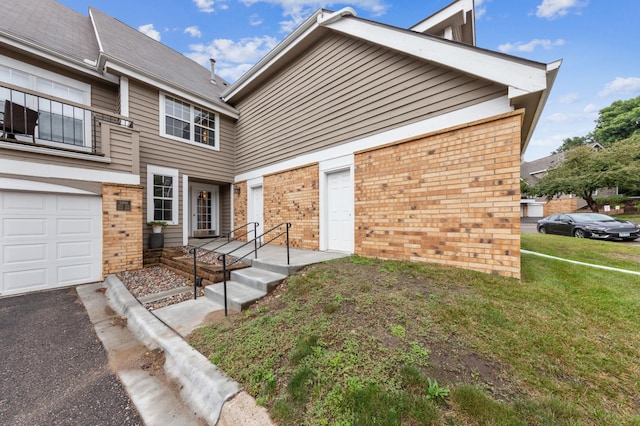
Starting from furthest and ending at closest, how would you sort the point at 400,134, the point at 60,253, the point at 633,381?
the point at 60,253 < the point at 400,134 < the point at 633,381


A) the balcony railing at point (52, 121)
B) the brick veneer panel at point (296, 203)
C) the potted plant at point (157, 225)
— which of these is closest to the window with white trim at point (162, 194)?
the potted plant at point (157, 225)

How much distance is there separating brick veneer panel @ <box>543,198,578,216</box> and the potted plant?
113 feet

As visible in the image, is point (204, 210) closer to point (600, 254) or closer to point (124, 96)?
point (124, 96)

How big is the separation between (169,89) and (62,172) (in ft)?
12.6

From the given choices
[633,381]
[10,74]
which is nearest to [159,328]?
[633,381]

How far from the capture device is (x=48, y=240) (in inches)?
204

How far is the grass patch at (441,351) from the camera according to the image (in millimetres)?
1623

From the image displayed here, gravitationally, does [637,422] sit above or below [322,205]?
below

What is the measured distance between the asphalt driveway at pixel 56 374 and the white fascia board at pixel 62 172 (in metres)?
2.77

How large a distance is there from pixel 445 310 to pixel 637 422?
135cm

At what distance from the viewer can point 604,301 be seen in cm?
298

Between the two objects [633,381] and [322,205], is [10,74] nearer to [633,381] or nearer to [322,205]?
[322,205]

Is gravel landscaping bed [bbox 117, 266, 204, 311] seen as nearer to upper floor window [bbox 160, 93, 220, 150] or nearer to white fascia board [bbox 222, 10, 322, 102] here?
upper floor window [bbox 160, 93, 220, 150]

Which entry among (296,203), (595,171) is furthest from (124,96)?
(595,171)
